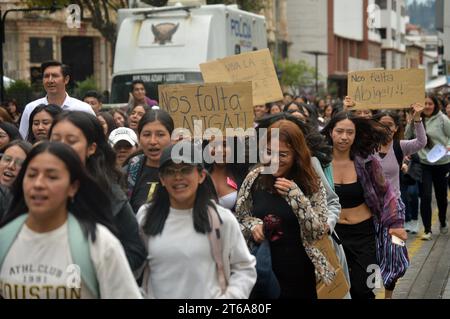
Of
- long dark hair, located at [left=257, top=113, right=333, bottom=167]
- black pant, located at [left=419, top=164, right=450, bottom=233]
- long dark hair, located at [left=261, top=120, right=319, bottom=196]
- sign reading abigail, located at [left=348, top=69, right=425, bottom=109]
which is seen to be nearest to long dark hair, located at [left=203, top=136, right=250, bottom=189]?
long dark hair, located at [left=257, top=113, right=333, bottom=167]

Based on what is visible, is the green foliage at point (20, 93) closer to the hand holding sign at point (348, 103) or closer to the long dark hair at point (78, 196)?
the hand holding sign at point (348, 103)

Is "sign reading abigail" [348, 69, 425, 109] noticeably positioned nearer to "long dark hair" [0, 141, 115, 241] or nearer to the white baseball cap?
the white baseball cap

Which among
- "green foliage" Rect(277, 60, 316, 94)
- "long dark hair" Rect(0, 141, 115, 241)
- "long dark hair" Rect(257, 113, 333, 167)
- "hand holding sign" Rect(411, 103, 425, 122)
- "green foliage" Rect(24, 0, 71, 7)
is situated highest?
"green foliage" Rect(24, 0, 71, 7)

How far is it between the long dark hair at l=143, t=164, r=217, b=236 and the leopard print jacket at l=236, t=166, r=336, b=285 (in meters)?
1.10

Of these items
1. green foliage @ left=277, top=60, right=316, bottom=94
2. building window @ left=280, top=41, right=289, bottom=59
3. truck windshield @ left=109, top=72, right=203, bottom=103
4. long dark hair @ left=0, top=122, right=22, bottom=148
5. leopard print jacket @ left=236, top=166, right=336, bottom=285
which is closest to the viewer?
leopard print jacket @ left=236, top=166, right=336, bottom=285

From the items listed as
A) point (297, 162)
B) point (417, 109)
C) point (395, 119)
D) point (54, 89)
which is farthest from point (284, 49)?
point (297, 162)

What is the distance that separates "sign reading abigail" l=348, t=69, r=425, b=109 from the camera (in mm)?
10237

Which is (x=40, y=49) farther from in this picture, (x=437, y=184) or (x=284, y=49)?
(x=437, y=184)

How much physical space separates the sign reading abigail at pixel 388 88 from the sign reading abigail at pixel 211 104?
234cm

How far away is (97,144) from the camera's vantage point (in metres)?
5.14

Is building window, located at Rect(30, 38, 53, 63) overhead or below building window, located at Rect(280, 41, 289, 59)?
overhead
